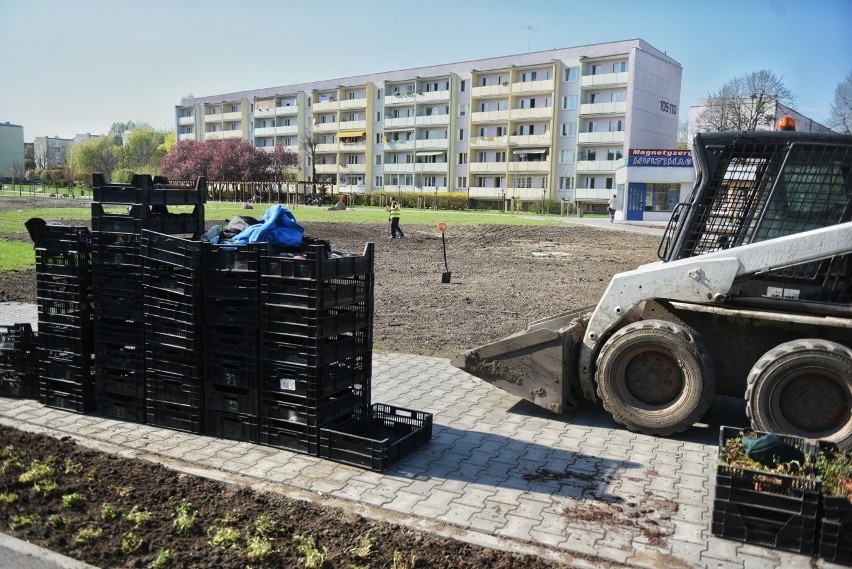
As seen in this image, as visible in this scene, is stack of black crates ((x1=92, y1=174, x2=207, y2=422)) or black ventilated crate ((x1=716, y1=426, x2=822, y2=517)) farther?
stack of black crates ((x1=92, y1=174, x2=207, y2=422))

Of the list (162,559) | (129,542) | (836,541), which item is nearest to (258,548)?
(162,559)

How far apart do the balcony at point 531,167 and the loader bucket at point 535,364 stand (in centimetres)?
6597

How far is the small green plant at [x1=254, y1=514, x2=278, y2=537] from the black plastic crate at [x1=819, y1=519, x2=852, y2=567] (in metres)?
3.52

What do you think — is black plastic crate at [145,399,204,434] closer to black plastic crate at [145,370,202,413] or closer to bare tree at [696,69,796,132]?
black plastic crate at [145,370,202,413]

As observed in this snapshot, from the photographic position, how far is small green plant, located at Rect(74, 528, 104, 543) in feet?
14.9

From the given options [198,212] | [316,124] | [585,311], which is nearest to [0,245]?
[198,212]

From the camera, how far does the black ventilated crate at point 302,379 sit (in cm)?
594

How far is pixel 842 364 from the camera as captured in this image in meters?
6.00

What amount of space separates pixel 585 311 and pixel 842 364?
121 inches

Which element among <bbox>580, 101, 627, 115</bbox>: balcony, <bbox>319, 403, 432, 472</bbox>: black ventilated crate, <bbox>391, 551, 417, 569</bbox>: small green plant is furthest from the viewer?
<bbox>580, 101, 627, 115</bbox>: balcony

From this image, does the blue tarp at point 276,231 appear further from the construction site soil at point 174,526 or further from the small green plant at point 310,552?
the small green plant at point 310,552

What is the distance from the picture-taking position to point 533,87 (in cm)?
7194

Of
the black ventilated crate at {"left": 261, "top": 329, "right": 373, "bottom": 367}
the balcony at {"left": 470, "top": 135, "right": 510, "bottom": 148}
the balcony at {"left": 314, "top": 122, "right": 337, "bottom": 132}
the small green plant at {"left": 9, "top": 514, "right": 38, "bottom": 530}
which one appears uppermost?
the balcony at {"left": 314, "top": 122, "right": 337, "bottom": 132}

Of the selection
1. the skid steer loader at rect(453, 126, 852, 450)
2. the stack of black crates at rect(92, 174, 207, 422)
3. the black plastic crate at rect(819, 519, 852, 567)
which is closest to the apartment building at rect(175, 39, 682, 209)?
the skid steer loader at rect(453, 126, 852, 450)
